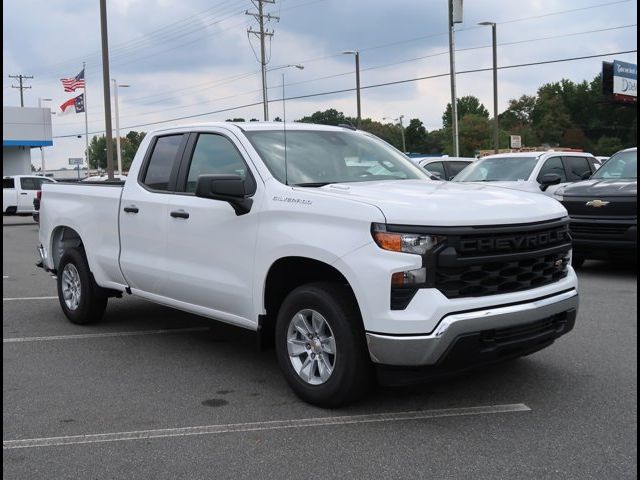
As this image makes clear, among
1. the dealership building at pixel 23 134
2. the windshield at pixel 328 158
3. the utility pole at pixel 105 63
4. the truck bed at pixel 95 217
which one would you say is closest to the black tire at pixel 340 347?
the windshield at pixel 328 158

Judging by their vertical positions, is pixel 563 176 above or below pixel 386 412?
above

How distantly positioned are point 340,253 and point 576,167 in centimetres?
1041

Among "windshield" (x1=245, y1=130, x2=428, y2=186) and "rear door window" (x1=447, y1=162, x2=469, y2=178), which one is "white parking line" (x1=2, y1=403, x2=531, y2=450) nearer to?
"windshield" (x1=245, y1=130, x2=428, y2=186)

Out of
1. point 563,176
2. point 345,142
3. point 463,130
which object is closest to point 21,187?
point 563,176

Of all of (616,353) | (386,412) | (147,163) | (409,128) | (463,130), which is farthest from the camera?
(409,128)

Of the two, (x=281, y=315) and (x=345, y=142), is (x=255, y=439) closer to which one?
(x=281, y=315)

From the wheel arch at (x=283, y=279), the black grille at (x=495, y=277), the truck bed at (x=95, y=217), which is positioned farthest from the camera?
the truck bed at (x=95, y=217)

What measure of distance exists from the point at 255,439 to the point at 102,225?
3.35 m

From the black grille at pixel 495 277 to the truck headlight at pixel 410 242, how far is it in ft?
0.53

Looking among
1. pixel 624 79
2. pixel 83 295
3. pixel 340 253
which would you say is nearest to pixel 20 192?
pixel 83 295

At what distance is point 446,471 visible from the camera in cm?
353

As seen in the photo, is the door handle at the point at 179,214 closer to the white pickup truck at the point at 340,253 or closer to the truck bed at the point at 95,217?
the white pickup truck at the point at 340,253

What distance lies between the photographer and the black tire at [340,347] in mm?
4215

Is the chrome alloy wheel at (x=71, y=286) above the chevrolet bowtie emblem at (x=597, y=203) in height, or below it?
below
